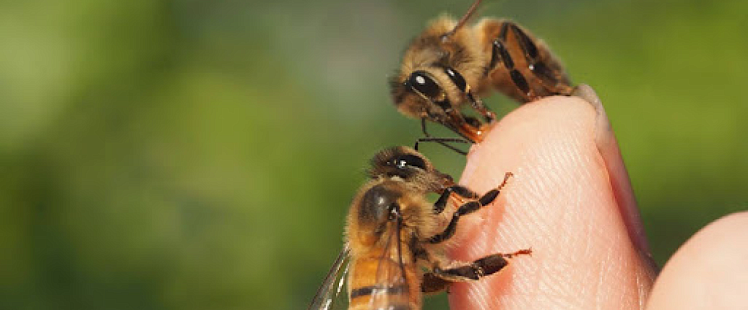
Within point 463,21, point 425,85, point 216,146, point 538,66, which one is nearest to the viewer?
point 425,85

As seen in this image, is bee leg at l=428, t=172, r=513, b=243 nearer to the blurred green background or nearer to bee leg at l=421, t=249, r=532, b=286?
bee leg at l=421, t=249, r=532, b=286

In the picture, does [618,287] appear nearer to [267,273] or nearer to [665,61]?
[267,273]

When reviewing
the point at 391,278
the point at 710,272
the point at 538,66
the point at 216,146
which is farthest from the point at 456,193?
the point at 216,146

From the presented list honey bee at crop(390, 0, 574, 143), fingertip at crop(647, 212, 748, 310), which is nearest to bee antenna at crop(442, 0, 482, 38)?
honey bee at crop(390, 0, 574, 143)

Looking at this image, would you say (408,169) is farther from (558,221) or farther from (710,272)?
(710,272)

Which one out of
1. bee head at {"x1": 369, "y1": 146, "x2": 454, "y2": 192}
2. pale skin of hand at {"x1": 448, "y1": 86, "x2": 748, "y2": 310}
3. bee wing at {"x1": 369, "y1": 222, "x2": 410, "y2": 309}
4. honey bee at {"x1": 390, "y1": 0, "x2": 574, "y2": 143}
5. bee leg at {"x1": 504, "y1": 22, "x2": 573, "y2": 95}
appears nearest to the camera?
bee wing at {"x1": 369, "y1": 222, "x2": 410, "y2": 309}

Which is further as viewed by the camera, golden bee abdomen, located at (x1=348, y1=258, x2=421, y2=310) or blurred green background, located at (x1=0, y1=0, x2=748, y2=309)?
blurred green background, located at (x1=0, y1=0, x2=748, y2=309)

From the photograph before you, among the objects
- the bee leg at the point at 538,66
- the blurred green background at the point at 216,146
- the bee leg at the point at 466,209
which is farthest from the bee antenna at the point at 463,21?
the blurred green background at the point at 216,146
